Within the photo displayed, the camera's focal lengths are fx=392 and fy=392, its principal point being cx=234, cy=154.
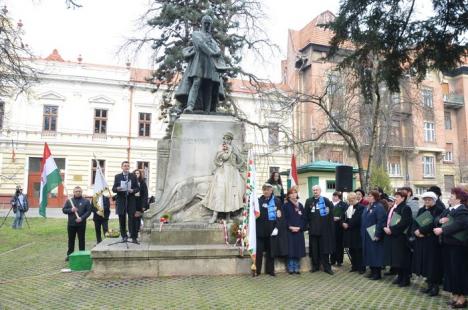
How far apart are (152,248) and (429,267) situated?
5.00 meters

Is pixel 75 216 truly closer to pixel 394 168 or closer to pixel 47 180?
pixel 47 180

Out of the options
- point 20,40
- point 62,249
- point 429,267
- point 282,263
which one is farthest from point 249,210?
point 20,40

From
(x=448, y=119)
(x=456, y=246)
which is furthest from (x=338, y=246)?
(x=448, y=119)

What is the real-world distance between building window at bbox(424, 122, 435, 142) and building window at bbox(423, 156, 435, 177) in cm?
203

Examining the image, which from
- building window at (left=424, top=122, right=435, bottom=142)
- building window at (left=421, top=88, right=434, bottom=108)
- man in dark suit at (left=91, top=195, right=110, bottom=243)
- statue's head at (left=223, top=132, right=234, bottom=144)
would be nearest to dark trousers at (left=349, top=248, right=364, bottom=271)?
statue's head at (left=223, top=132, right=234, bottom=144)

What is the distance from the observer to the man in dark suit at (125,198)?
831cm

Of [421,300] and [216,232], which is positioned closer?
[421,300]

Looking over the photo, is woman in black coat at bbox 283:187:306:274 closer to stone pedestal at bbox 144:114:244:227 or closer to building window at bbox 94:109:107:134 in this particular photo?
stone pedestal at bbox 144:114:244:227

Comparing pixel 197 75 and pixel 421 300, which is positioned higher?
pixel 197 75

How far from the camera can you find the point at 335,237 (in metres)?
9.04

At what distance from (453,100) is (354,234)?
4309 centimetres

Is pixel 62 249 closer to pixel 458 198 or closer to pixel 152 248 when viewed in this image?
pixel 152 248

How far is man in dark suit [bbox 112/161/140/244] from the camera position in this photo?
8312mm

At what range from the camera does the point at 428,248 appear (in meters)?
6.83
